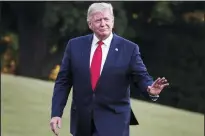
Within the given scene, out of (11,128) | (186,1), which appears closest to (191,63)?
(186,1)

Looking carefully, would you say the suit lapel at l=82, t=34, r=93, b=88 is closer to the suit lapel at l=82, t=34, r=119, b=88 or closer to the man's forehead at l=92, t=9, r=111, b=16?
the suit lapel at l=82, t=34, r=119, b=88

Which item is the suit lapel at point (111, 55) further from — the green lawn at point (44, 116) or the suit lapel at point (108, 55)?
the green lawn at point (44, 116)

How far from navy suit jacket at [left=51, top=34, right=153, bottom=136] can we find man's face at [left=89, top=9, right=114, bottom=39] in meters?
0.08

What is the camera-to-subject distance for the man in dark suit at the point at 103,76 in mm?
3281

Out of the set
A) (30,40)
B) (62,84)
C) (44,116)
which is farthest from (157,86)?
(30,40)

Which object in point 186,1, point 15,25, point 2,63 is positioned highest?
point 186,1

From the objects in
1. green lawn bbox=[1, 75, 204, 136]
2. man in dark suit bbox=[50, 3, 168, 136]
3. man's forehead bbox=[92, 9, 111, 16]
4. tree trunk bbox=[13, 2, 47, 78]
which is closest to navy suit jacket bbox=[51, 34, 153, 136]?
man in dark suit bbox=[50, 3, 168, 136]

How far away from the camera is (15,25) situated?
18.8 metres

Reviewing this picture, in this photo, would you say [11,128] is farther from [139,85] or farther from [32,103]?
[139,85]

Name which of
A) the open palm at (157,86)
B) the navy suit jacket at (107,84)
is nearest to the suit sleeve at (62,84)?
the navy suit jacket at (107,84)

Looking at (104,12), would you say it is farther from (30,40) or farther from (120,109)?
(30,40)

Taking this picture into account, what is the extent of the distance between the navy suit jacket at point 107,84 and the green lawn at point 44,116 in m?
5.50

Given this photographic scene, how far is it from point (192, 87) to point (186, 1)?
239 cm

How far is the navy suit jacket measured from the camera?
328 cm
